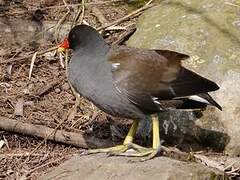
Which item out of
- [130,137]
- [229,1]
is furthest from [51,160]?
[229,1]

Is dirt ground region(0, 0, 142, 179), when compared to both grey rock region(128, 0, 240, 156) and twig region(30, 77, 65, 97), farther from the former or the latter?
grey rock region(128, 0, 240, 156)

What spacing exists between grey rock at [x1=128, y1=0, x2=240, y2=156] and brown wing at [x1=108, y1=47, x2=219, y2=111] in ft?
1.81

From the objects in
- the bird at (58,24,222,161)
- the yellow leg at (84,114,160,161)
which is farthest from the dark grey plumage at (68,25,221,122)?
the yellow leg at (84,114,160,161)

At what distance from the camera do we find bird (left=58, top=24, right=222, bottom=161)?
4.50m

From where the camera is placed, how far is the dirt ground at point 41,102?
5.16m

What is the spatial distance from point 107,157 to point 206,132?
36.7 inches

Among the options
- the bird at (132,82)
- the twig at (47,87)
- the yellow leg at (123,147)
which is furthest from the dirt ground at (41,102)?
the bird at (132,82)

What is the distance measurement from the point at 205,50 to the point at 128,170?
1.57 meters

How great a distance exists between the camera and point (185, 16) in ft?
19.0

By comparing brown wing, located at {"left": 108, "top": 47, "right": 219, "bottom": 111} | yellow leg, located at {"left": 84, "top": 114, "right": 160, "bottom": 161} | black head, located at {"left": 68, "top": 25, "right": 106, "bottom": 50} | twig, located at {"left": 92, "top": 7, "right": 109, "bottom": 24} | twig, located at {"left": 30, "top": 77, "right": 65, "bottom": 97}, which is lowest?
twig, located at {"left": 30, "top": 77, "right": 65, "bottom": 97}

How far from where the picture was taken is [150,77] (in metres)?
4.55

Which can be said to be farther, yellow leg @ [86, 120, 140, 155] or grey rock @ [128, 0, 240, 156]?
grey rock @ [128, 0, 240, 156]

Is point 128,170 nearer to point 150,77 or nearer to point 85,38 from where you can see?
point 150,77

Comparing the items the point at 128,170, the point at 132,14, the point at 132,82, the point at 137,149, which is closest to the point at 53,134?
the point at 137,149
